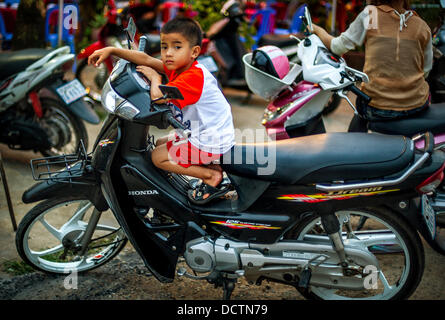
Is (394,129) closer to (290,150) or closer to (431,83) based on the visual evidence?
(431,83)

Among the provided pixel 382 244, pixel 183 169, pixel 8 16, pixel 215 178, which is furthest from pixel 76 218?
pixel 8 16

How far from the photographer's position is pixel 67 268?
116 inches

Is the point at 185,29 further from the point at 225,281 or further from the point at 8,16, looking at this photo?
the point at 8,16

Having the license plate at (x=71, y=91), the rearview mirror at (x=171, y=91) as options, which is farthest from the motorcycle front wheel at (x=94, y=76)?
the rearview mirror at (x=171, y=91)

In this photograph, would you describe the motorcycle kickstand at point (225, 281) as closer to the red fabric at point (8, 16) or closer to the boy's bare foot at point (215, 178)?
the boy's bare foot at point (215, 178)

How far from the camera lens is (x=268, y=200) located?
96.3 inches

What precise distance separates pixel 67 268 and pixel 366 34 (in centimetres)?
236

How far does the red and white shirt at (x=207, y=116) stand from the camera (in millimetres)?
2418

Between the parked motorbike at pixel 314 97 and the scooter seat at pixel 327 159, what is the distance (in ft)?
2.02

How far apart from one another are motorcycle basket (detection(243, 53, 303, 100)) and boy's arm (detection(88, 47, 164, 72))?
2.82ft

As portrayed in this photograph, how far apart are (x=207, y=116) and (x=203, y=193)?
41 centimetres

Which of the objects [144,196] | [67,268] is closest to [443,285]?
[144,196]

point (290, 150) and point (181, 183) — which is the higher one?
point (290, 150)

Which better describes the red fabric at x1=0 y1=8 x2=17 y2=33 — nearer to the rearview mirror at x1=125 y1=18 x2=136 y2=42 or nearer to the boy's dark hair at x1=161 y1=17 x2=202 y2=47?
the rearview mirror at x1=125 y1=18 x2=136 y2=42
